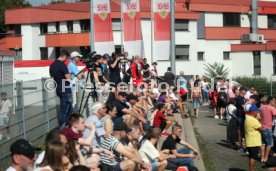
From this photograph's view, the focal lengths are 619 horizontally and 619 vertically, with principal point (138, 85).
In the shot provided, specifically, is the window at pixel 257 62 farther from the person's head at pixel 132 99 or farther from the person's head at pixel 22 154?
the person's head at pixel 22 154

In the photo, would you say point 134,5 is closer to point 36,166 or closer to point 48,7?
point 36,166

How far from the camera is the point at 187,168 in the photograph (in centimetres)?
1513

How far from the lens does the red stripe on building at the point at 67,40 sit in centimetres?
5622

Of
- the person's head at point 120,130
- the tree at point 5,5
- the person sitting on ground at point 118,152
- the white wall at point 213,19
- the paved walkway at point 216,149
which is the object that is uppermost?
the tree at point 5,5

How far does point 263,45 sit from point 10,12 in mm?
24645

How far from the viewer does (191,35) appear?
57656 millimetres

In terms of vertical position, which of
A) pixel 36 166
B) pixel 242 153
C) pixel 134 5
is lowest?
pixel 242 153

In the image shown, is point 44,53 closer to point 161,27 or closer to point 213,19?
point 213,19

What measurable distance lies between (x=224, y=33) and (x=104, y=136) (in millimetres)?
49763

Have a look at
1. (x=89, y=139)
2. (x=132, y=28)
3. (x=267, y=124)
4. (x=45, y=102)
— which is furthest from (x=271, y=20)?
(x=89, y=139)

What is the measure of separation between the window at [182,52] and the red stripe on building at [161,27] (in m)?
31.5

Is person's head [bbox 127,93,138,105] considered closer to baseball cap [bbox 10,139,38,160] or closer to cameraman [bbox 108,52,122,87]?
cameraman [bbox 108,52,122,87]

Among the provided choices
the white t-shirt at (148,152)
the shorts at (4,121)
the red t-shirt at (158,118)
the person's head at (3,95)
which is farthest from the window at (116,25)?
the shorts at (4,121)

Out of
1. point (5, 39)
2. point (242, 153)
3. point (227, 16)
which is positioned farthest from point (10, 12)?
point (242, 153)
